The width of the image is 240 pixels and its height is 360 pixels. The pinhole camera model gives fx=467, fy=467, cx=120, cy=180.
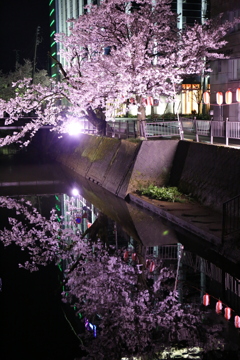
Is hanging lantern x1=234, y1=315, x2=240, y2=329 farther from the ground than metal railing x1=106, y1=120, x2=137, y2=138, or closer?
closer

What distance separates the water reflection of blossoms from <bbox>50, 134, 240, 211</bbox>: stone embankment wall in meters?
4.52

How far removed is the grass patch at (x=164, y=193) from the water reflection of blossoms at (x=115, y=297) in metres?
3.85

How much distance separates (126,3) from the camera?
26.4 meters

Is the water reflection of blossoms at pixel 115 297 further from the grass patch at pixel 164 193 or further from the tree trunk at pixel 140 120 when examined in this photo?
the tree trunk at pixel 140 120

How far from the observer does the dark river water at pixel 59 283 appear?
28.7 feet

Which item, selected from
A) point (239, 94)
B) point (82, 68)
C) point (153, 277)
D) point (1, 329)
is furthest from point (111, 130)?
point (1, 329)

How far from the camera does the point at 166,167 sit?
22766mm

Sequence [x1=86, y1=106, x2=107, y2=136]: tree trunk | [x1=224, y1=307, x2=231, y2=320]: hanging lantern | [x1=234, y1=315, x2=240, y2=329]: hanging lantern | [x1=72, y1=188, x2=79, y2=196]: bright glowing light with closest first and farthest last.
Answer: [x1=234, y1=315, x2=240, y2=329]: hanging lantern → [x1=224, y1=307, x2=231, y2=320]: hanging lantern → [x1=72, y1=188, x2=79, y2=196]: bright glowing light → [x1=86, y1=106, x2=107, y2=136]: tree trunk

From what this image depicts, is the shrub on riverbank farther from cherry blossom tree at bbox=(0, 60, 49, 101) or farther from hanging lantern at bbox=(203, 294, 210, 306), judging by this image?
cherry blossom tree at bbox=(0, 60, 49, 101)

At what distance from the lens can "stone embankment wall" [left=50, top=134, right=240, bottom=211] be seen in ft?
57.9

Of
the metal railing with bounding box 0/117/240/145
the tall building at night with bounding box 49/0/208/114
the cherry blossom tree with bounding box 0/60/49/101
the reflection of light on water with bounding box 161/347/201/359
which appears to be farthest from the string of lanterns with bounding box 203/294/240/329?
the cherry blossom tree with bounding box 0/60/49/101

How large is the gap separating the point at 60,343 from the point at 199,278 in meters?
4.73

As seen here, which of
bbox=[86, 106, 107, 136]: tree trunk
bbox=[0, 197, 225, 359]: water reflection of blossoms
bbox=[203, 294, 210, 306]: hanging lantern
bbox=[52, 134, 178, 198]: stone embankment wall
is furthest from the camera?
bbox=[86, 106, 107, 136]: tree trunk

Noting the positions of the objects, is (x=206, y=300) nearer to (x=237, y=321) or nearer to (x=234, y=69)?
(x=237, y=321)
